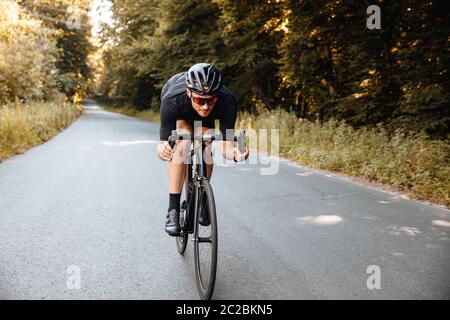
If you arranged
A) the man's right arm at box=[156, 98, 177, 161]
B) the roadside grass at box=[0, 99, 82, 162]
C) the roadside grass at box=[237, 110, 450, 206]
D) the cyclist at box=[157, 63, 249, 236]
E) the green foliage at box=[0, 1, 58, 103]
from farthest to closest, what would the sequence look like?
the green foliage at box=[0, 1, 58, 103]
the roadside grass at box=[0, 99, 82, 162]
the roadside grass at box=[237, 110, 450, 206]
the man's right arm at box=[156, 98, 177, 161]
the cyclist at box=[157, 63, 249, 236]

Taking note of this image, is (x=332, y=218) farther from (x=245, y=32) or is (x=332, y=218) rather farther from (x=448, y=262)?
(x=245, y=32)

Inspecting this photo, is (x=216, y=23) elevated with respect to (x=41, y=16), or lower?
lower

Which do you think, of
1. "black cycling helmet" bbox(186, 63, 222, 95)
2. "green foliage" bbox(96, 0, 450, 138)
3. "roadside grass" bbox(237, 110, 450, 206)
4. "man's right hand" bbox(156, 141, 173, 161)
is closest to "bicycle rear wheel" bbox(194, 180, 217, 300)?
"man's right hand" bbox(156, 141, 173, 161)

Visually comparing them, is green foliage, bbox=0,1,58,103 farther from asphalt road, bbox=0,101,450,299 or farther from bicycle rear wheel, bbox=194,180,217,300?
bicycle rear wheel, bbox=194,180,217,300

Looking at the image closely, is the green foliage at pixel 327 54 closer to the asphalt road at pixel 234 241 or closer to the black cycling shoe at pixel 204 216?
the asphalt road at pixel 234 241

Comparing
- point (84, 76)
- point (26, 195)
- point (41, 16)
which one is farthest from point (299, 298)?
point (84, 76)

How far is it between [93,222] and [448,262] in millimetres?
4023

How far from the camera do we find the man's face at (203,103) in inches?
146

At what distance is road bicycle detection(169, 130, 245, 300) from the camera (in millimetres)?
3266

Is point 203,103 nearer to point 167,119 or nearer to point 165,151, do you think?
point 167,119

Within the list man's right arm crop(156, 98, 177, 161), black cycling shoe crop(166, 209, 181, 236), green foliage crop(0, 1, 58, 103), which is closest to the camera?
man's right arm crop(156, 98, 177, 161)

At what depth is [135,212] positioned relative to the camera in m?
5.90

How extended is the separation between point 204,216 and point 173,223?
0.61 m

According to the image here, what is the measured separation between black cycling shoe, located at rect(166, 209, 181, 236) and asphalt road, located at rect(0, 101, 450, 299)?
0.97 feet
